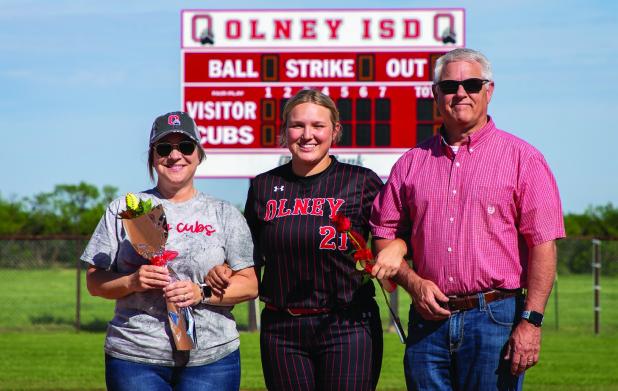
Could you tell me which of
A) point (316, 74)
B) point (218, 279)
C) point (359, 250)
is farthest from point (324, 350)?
point (316, 74)

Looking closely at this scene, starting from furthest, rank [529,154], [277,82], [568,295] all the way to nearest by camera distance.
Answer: [568,295] → [277,82] → [529,154]

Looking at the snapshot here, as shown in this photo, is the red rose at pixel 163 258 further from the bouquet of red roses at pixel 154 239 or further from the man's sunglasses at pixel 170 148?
the man's sunglasses at pixel 170 148

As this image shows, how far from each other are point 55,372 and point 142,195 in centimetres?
814

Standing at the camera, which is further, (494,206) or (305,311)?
(305,311)

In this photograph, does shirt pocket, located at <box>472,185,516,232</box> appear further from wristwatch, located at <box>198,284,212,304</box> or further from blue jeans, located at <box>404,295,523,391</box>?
wristwatch, located at <box>198,284,212,304</box>

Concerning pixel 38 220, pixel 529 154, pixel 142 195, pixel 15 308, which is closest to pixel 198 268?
pixel 142 195

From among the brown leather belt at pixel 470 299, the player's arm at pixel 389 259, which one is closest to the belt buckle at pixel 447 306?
the brown leather belt at pixel 470 299

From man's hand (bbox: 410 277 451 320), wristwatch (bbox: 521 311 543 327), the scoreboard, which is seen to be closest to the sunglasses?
man's hand (bbox: 410 277 451 320)

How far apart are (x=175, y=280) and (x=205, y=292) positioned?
16 centimetres

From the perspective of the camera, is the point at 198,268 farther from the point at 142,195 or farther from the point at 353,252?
the point at 353,252

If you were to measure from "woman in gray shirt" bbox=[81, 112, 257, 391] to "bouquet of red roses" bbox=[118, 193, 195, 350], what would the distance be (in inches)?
2.3

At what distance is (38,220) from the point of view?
53.9 m

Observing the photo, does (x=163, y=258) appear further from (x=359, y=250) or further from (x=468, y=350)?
(x=468, y=350)

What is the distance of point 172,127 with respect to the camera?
446 cm
